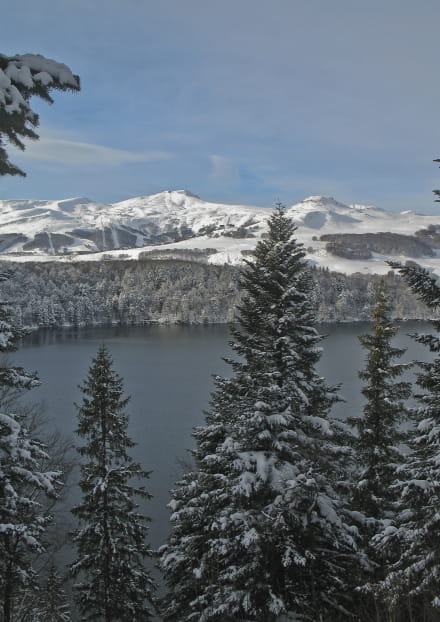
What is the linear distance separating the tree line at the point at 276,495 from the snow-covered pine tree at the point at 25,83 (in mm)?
4993

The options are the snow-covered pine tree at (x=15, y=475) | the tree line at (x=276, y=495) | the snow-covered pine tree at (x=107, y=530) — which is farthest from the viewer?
the snow-covered pine tree at (x=107, y=530)

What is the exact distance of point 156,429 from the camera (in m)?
36.8

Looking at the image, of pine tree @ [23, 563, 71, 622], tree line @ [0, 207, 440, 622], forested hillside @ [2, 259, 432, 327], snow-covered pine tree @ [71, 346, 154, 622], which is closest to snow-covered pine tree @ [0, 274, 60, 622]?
tree line @ [0, 207, 440, 622]

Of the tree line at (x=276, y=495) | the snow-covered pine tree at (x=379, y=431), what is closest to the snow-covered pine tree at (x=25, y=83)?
the tree line at (x=276, y=495)

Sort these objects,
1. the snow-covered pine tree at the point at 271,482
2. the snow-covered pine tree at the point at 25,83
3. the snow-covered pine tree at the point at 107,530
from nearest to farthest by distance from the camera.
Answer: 1. the snow-covered pine tree at the point at 25,83
2. the snow-covered pine tree at the point at 271,482
3. the snow-covered pine tree at the point at 107,530

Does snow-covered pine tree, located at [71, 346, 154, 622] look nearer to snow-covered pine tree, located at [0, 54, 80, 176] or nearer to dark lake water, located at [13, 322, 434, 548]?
dark lake water, located at [13, 322, 434, 548]

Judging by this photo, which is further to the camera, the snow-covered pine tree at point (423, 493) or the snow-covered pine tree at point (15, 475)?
the snow-covered pine tree at point (15, 475)

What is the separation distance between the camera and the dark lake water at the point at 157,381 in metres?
30.4

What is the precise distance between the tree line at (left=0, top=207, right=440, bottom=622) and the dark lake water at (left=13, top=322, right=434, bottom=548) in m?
4.25

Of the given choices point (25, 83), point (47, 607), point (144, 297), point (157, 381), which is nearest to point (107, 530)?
point (47, 607)

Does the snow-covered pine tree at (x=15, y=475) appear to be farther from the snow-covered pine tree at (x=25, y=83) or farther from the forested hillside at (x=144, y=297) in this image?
the forested hillside at (x=144, y=297)

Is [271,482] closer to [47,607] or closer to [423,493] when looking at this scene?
[423,493]

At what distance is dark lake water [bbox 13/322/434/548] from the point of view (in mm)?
30422

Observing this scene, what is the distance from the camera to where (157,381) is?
5666 centimetres
